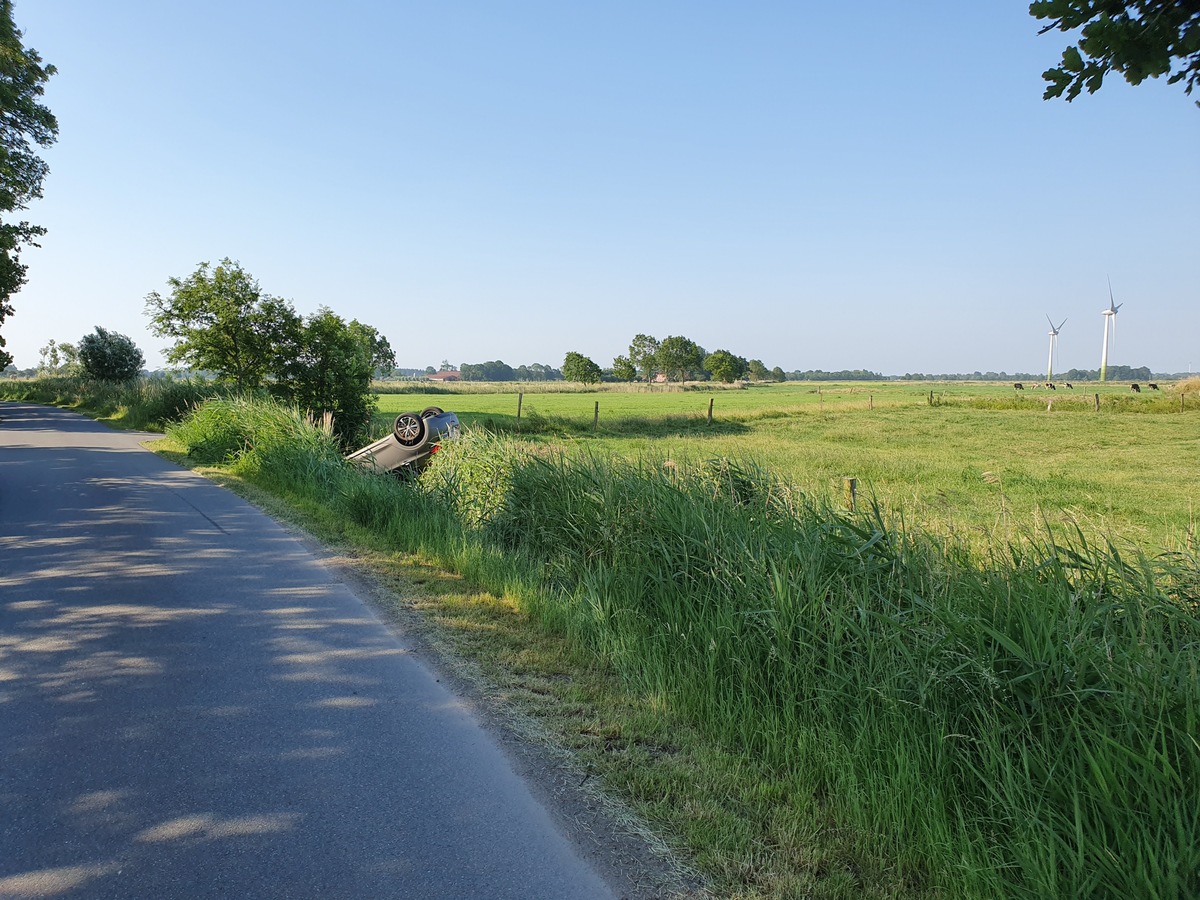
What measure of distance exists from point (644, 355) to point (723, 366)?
655 inches

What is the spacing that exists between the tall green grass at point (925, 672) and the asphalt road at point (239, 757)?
4.20ft

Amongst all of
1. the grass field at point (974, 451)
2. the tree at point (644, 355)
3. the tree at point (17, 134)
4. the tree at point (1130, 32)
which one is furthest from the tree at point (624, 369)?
the tree at point (1130, 32)

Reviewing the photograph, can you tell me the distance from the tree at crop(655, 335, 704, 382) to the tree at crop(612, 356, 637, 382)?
589cm

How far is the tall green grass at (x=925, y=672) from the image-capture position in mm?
2727

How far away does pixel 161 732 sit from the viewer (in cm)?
389

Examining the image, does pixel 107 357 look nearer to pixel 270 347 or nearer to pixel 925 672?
pixel 270 347

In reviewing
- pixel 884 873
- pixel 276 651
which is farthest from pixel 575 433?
pixel 884 873

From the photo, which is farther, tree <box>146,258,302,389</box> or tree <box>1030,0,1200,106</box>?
→ tree <box>146,258,302,389</box>

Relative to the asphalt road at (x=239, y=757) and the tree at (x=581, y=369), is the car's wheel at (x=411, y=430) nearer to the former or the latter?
the asphalt road at (x=239, y=757)

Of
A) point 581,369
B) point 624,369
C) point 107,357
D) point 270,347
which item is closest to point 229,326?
point 270,347

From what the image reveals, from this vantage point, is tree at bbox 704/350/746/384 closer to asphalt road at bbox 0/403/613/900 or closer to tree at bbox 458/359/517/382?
tree at bbox 458/359/517/382

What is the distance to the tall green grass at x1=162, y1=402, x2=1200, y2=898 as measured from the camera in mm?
2727

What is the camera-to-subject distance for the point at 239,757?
3641 millimetres

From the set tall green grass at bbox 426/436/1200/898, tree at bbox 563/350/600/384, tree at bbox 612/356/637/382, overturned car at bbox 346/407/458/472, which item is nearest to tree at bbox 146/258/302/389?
overturned car at bbox 346/407/458/472
